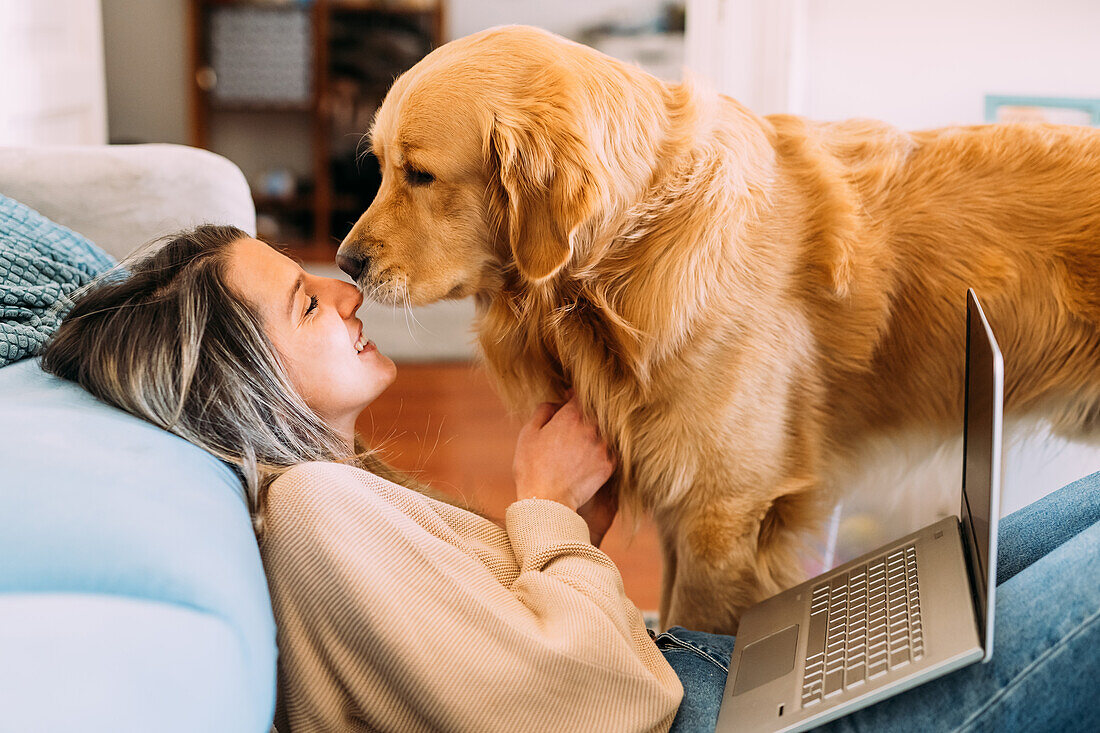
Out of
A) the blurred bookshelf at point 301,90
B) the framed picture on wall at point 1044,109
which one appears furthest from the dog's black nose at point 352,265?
the blurred bookshelf at point 301,90

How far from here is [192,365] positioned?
95cm

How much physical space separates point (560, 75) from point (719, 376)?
1.49ft

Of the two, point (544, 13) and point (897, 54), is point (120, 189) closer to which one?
point (897, 54)

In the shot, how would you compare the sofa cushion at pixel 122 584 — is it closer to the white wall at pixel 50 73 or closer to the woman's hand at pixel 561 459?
the woman's hand at pixel 561 459

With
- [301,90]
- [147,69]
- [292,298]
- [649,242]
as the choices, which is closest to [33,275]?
[292,298]

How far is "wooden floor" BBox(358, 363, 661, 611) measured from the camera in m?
2.24

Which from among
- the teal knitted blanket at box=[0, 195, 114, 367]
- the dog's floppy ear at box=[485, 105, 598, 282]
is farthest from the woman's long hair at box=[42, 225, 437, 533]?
the dog's floppy ear at box=[485, 105, 598, 282]

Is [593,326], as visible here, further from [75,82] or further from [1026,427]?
[75,82]

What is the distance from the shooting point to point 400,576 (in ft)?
2.65

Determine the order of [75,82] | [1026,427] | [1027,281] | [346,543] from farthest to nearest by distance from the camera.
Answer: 1. [75,82]
2. [1026,427]
3. [1027,281]
4. [346,543]

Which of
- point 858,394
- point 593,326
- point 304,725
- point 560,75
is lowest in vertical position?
point 304,725

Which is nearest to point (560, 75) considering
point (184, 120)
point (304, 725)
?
point (304, 725)

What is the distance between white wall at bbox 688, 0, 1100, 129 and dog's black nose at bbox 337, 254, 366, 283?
187cm

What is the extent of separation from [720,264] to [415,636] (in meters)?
0.66
